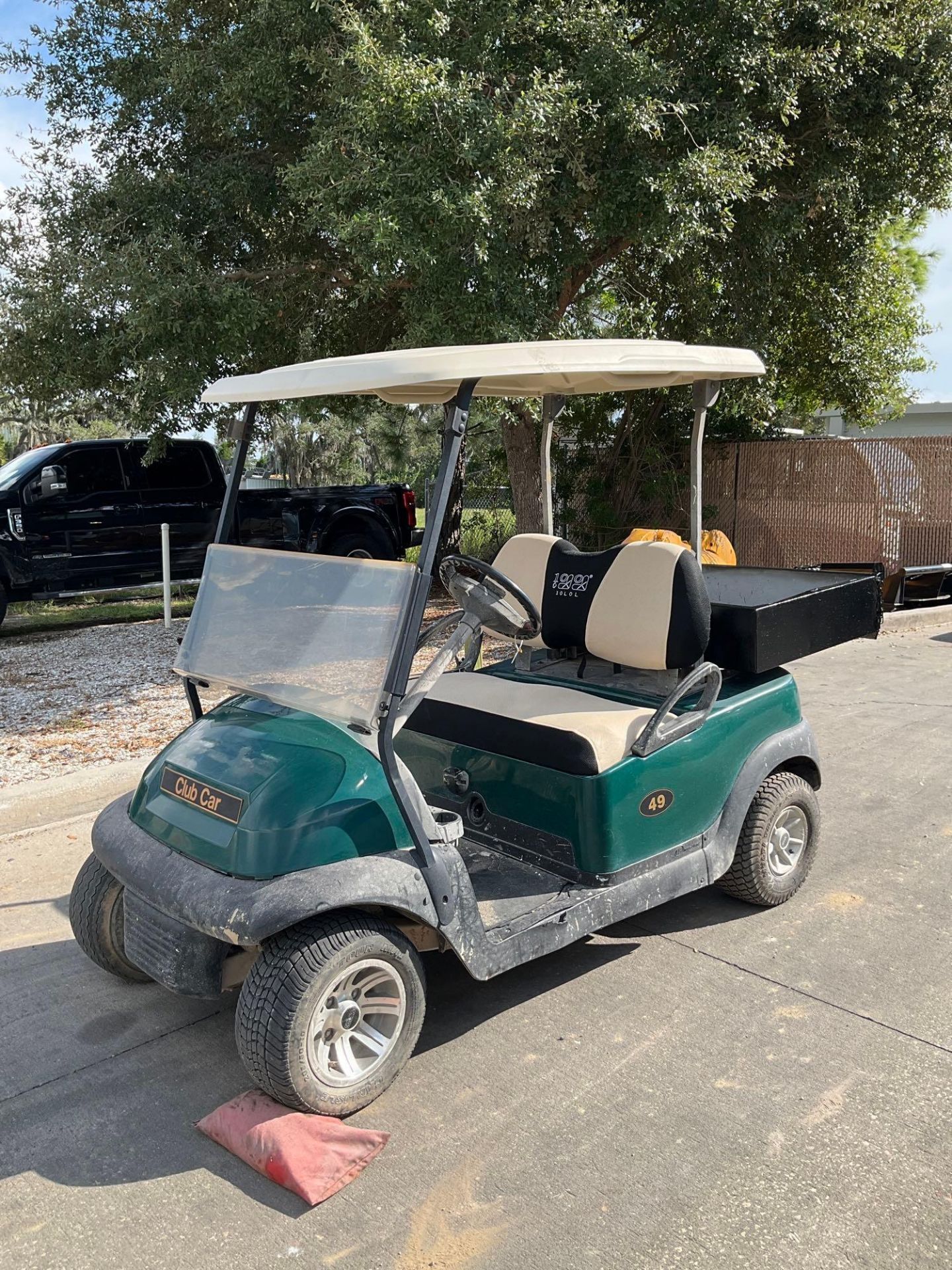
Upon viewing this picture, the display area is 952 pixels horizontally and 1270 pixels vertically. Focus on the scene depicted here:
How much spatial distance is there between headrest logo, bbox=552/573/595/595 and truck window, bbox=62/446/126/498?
311 inches

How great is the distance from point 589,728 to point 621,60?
6.20 m

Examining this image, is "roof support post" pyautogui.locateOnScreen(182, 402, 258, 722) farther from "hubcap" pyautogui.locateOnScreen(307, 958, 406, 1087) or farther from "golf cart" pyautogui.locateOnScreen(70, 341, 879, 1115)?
"hubcap" pyautogui.locateOnScreen(307, 958, 406, 1087)

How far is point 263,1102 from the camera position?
2871mm

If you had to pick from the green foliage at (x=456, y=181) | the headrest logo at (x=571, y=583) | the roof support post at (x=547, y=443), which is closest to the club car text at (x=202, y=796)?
the headrest logo at (x=571, y=583)

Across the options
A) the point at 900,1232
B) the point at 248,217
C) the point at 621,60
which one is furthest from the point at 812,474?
the point at 900,1232

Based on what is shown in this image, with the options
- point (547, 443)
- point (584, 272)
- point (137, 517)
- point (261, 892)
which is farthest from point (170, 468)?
point (261, 892)

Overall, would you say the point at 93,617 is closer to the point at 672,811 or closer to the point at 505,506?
the point at 505,506

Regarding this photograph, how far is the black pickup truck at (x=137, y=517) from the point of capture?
35.0ft

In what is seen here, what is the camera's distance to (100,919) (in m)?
3.49

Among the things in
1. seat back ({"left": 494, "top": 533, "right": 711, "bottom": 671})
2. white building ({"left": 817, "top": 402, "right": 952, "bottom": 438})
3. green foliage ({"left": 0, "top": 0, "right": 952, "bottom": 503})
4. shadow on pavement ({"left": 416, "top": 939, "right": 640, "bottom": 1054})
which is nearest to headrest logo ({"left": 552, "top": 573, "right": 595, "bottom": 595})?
seat back ({"left": 494, "top": 533, "right": 711, "bottom": 671})

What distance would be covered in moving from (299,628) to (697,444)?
2.22m

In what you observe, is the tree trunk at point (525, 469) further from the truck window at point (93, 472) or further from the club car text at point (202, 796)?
the club car text at point (202, 796)

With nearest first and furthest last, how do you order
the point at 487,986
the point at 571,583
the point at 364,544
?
the point at 487,986, the point at 571,583, the point at 364,544

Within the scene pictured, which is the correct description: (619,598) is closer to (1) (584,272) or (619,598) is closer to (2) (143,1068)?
(2) (143,1068)
